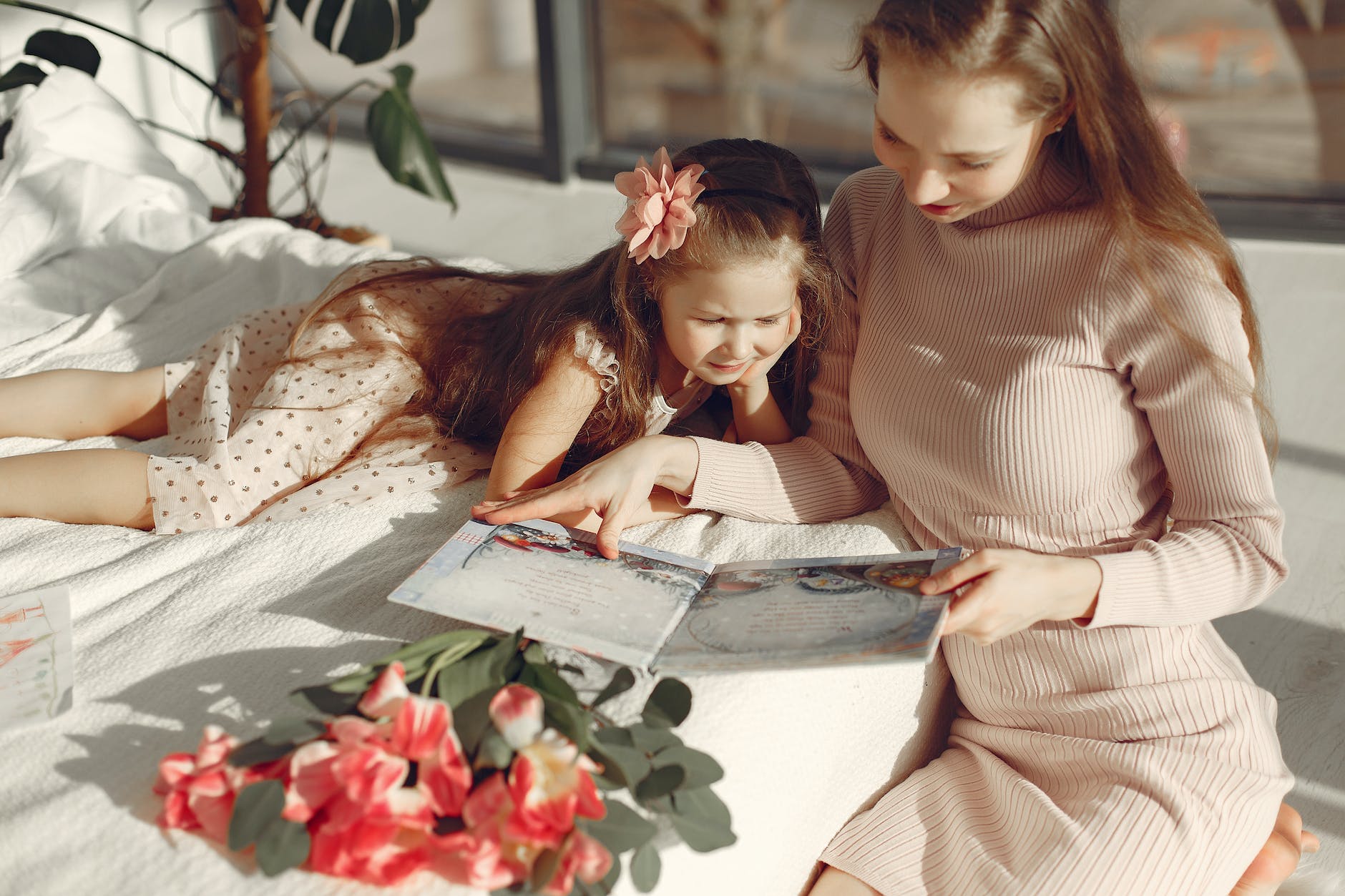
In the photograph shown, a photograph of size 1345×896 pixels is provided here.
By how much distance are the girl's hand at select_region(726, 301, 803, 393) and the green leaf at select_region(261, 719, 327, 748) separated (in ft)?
2.23

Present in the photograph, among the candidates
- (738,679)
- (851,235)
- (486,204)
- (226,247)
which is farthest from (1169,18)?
(738,679)

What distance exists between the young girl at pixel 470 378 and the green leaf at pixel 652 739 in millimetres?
409

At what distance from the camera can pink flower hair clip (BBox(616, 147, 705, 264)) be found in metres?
1.29

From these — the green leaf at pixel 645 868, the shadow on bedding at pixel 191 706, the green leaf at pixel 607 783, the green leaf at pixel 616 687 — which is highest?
the green leaf at pixel 616 687

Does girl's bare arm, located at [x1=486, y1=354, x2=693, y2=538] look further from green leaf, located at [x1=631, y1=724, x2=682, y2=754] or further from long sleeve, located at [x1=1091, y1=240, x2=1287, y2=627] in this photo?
long sleeve, located at [x1=1091, y1=240, x2=1287, y2=627]

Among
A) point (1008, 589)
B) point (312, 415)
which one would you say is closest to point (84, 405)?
point (312, 415)

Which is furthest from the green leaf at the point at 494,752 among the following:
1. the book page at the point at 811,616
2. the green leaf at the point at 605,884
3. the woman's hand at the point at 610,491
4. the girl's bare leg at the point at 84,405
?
the girl's bare leg at the point at 84,405

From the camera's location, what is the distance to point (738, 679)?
1130 mm

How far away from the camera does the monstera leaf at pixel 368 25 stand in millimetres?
2156

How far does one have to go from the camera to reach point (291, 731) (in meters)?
0.90

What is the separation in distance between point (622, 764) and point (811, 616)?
10.7 inches

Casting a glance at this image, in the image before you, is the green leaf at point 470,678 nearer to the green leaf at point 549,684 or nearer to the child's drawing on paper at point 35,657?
the green leaf at point 549,684

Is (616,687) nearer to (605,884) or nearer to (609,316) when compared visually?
(605,884)

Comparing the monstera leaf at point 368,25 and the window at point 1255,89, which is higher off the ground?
the monstera leaf at point 368,25
